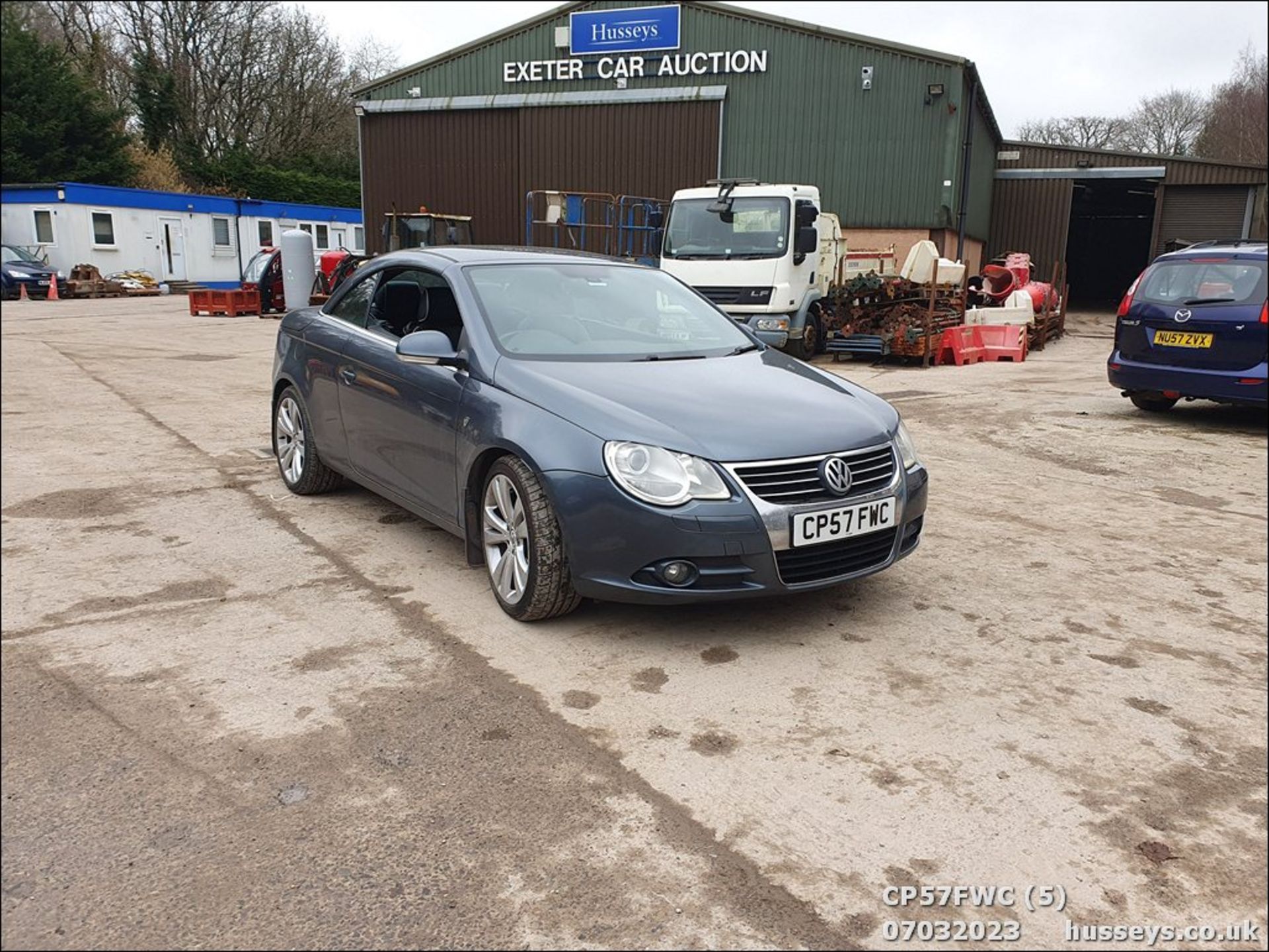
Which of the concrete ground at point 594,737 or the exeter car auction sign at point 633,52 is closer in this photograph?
the concrete ground at point 594,737

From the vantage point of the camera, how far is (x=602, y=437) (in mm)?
3539

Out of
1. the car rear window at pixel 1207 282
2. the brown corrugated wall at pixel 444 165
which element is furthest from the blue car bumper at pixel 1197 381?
the brown corrugated wall at pixel 444 165

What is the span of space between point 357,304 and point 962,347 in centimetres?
1070

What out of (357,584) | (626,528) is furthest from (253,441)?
(626,528)

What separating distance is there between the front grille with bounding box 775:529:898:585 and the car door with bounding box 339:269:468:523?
148 cm

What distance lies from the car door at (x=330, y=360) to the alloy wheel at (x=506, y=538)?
1.50m

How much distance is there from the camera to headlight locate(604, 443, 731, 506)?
11.3ft

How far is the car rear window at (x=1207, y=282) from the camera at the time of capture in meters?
1.20

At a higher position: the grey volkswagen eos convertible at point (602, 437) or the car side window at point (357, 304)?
the car side window at point (357, 304)

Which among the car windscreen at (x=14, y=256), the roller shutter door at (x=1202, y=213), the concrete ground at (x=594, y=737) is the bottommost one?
the concrete ground at (x=594, y=737)

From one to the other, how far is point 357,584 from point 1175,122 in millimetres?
3709

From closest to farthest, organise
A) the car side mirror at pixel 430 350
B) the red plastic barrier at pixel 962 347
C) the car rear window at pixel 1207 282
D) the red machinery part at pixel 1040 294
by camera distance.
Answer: the car rear window at pixel 1207 282 → the car side mirror at pixel 430 350 → the red plastic barrier at pixel 962 347 → the red machinery part at pixel 1040 294

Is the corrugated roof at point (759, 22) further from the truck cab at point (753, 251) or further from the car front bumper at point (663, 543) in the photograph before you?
the car front bumper at point (663, 543)

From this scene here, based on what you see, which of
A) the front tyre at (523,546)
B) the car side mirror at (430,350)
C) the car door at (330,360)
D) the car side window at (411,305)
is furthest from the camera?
the car door at (330,360)
